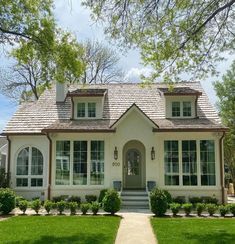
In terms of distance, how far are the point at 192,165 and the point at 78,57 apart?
9.25 m

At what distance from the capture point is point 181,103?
24.1 m

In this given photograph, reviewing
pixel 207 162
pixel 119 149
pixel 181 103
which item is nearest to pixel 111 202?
pixel 119 149

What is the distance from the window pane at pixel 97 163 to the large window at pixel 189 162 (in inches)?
175

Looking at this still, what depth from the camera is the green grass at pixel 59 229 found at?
11.6 metres

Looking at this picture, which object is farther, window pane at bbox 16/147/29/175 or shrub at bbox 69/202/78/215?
window pane at bbox 16/147/29/175

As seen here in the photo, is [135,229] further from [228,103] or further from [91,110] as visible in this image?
[228,103]

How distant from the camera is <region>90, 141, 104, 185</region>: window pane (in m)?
22.1

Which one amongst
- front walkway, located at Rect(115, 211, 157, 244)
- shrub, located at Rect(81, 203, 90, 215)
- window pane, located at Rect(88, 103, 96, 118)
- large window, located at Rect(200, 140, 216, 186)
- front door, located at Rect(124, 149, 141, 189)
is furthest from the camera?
window pane, located at Rect(88, 103, 96, 118)

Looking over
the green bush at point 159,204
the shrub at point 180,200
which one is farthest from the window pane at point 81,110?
the green bush at point 159,204

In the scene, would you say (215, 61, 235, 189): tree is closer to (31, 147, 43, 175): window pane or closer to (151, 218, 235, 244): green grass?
(31, 147, 43, 175): window pane

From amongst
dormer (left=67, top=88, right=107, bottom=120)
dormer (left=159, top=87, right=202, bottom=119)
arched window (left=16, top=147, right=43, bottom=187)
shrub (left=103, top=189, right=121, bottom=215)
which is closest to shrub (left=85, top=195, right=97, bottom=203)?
arched window (left=16, top=147, right=43, bottom=187)

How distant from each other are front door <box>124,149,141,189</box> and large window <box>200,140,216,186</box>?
13.4 feet

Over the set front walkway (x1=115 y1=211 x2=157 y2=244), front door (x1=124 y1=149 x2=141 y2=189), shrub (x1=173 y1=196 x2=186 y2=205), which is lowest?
front walkway (x1=115 y1=211 x2=157 y2=244)

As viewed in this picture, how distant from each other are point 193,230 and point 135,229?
189 cm
